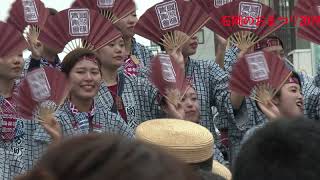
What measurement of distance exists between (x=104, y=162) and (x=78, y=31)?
10.1 feet

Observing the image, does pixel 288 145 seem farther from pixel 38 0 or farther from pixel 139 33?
pixel 38 0

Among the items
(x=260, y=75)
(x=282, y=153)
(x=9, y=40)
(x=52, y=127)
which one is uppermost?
(x=9, y=40)

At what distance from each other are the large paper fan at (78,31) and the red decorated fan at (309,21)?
1.21m

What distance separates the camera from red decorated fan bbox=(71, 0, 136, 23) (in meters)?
4.51

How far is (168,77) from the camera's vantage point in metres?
3.77

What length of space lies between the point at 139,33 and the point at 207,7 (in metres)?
0.86

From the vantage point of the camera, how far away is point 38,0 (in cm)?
467

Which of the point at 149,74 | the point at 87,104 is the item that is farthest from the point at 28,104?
the point at 149,74

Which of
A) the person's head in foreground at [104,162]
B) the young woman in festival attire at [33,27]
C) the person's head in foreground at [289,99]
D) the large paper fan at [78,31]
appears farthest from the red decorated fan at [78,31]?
the person's head in foreground at [104,162]

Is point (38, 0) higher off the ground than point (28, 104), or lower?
higher

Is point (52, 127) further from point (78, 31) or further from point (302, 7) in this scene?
point (302, 7)

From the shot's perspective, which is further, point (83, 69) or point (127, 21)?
point (127, 21)

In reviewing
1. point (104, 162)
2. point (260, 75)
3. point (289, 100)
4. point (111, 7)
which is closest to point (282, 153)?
point (104, 162)

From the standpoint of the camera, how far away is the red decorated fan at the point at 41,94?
3457 millimetres
